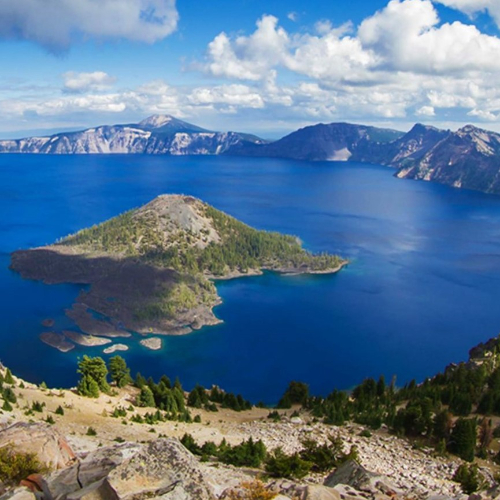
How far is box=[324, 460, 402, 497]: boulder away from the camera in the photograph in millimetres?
25141

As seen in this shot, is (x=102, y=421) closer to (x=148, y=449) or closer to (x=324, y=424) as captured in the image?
(x=324, y=424)

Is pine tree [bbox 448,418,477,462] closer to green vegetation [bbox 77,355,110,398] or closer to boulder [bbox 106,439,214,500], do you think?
boulder [bbox 106,439,214,500]

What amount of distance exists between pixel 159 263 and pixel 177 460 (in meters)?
132

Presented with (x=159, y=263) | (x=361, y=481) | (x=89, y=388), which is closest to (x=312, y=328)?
(x=159, y=263)

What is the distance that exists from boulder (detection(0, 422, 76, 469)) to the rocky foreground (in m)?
0.05

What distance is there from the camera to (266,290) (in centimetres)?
14000

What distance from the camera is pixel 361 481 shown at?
1013 inches

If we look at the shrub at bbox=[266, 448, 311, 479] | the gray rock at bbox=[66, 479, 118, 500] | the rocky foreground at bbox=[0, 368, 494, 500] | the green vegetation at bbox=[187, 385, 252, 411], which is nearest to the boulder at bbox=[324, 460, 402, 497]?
the rocky foreground at bbox=[0, 368, 494, 500]

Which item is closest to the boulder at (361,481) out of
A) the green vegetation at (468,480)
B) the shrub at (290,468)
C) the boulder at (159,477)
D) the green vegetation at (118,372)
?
the shrub at (290,468)

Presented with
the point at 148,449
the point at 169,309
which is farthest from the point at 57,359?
the point at 148,449

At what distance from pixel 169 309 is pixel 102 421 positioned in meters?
72.9

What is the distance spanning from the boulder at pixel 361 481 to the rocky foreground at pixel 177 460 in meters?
0.06

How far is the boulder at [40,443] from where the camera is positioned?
2377cm

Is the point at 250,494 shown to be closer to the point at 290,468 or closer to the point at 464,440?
the point at 290,468
